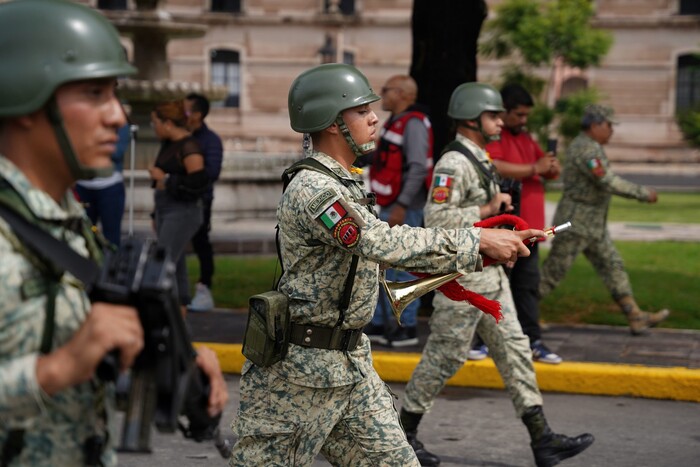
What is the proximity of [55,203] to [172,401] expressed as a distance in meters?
0.50

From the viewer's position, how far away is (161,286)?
8.17 ft

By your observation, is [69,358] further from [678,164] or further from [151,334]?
[678,164]

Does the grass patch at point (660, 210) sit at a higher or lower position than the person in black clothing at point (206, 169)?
lower

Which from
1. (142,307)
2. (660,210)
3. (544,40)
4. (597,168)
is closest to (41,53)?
(142,307)

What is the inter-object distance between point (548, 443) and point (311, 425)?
219cm

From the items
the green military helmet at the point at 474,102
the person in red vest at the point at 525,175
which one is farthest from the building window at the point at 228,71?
the green military helmet at the point at 474,102

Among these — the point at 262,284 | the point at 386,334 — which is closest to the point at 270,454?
the point at 386,334

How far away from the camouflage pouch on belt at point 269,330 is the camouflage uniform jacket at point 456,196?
6.98 ft

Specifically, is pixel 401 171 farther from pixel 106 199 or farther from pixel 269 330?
pixel 269 330

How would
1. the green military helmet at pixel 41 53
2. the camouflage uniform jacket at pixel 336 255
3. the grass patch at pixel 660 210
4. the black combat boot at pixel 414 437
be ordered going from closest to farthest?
the green military helmet at pixel 41 53, the camouflage uniform jacket at pixel 336 255, the black combat boot at pixel 414 437, the grass patch at pixel 660 210

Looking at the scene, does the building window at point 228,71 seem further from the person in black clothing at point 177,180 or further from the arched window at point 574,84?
the person in black clothing at point 177,180

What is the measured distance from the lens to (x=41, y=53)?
260cm

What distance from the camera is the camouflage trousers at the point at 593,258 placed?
9.33 meters

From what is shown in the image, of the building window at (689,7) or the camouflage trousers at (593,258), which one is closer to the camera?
the camouflage trousers at (593,258)
